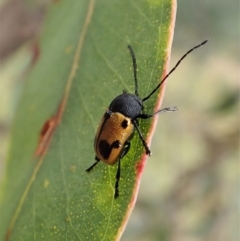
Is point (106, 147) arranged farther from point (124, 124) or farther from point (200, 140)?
point (200, 140)

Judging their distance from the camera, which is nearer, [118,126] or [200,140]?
[118,126]

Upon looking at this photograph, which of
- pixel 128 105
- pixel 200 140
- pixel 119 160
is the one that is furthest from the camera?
pixel 200 140

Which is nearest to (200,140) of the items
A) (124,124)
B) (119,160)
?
(124,124)

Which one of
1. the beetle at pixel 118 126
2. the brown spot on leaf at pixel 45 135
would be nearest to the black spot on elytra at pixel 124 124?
the beetle at pixel 118 126

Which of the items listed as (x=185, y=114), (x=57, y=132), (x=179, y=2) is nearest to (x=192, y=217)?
(x=185, y=114)

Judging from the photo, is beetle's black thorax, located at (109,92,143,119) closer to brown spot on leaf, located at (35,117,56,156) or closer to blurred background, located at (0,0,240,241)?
brown spot on leaf, located at (35,117,56,156)

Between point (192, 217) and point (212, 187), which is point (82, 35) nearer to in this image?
point (212, 187)

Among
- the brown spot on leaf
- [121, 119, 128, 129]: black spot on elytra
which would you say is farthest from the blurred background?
[121, 119, 128, 129]: black spot on elytra
